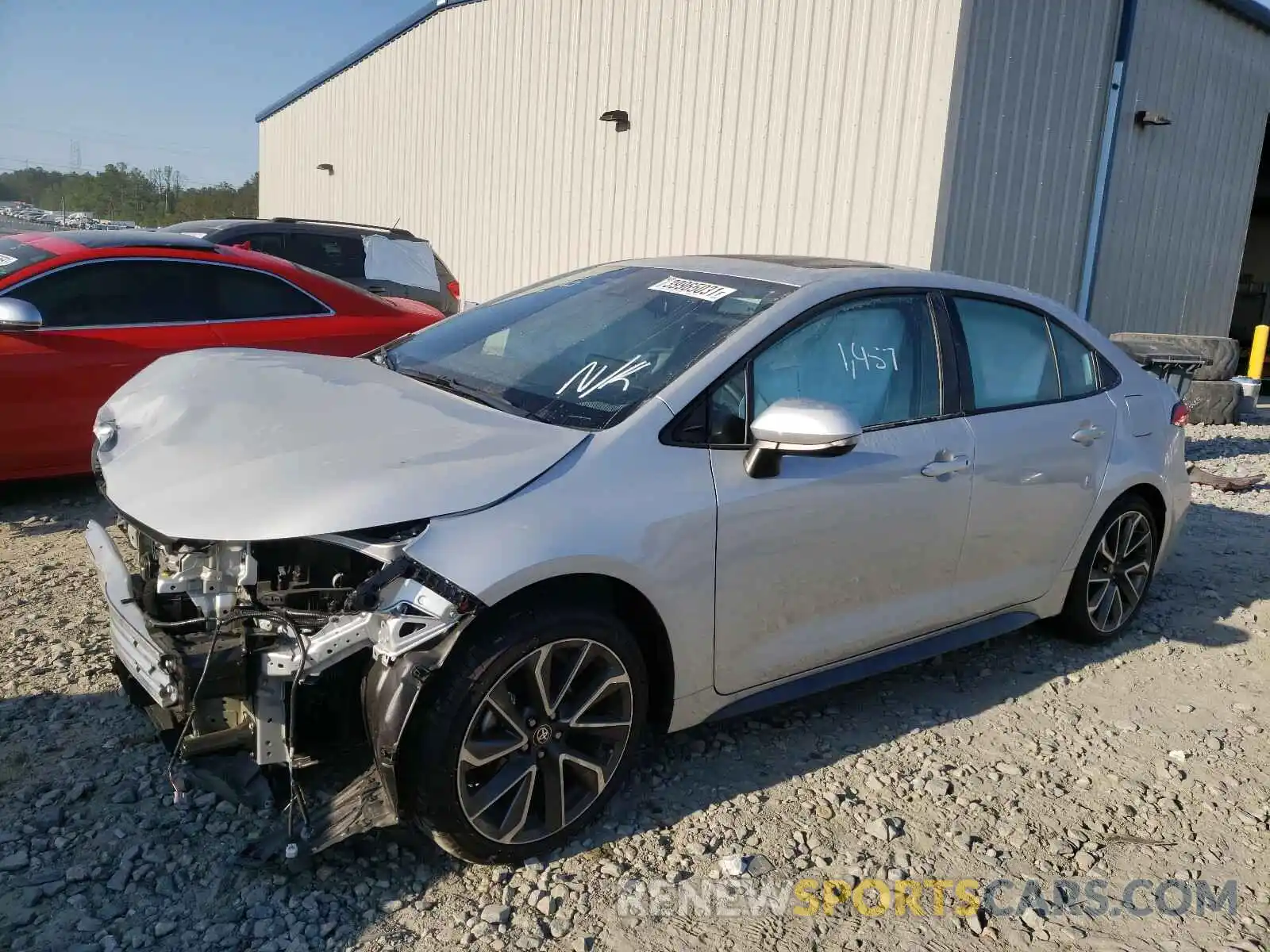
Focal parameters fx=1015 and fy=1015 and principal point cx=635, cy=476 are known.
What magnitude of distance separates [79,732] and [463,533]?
168 centimetres

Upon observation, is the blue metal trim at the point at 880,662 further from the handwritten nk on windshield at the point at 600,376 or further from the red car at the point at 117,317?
the red car at the point at 117,317

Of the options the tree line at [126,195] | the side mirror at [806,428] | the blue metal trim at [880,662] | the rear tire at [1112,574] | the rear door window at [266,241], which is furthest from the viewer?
the tree line at [126,195]

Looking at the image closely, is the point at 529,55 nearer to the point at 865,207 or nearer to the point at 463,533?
the point at 865,207

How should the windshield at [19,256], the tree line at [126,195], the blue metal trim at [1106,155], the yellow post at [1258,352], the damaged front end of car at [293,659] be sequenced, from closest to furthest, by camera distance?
the damaged front end of car at [293,659]
the windshield at [19,256]
the blue metal trim at [1106,155]
the yellow post at [1258,352]
the tree line at [126,195]

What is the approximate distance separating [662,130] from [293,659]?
29.6ft

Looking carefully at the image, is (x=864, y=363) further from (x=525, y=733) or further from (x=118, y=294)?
(x=118, y=294)

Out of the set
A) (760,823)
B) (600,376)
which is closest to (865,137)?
(600,376)

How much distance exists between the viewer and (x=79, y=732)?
3.23 metres

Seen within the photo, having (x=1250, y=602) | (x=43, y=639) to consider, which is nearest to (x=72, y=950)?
(x=43, y=639)

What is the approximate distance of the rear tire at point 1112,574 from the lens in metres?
4.41

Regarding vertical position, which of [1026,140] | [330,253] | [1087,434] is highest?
[1026,140]

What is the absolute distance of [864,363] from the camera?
3473 millimetres

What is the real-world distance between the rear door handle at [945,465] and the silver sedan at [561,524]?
0.6 inches

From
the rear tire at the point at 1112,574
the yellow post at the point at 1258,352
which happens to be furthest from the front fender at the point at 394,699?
the yellow post at the point at 1258,352
